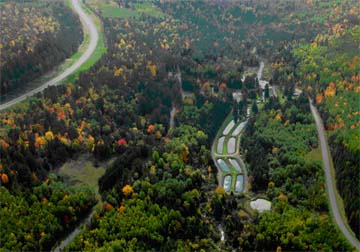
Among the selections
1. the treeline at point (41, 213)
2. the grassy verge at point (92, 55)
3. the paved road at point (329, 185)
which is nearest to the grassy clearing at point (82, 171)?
the treeline at point (41, 213)

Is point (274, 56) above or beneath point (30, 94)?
above

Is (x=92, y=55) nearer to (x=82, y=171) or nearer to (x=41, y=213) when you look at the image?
(x=82, y=171)

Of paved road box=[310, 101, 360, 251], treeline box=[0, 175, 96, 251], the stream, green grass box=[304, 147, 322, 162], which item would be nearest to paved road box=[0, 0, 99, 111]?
treeline box=[0, 175, 96, 251]

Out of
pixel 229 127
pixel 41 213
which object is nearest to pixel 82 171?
pixel 41 213

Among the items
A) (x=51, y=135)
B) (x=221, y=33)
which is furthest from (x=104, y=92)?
(x=221, y=33)

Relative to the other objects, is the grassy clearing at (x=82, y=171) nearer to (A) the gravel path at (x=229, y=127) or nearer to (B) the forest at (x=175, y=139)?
(B) the forest at (x=175, y=139)

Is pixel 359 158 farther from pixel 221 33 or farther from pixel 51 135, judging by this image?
pixel 221 33
